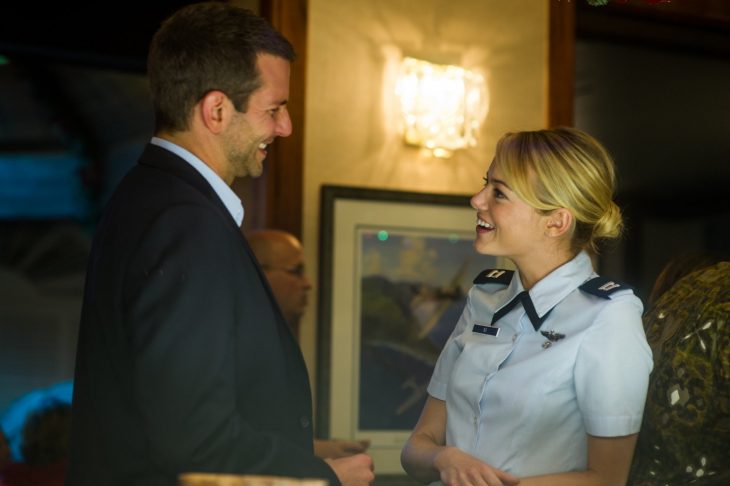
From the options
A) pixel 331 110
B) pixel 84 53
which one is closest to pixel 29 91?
pixel 84 53

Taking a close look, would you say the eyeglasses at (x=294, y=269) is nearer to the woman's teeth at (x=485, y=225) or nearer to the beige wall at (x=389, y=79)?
the beige wall at (x=389, y=79)

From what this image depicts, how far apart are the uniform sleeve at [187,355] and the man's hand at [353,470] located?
5.4 inches

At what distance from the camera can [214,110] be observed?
1.83 metres

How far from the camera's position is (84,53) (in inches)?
160

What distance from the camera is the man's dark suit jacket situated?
1605mm

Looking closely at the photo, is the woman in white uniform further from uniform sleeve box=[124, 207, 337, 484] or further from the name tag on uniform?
uniform sleeve box=[124, 207, 337, 484]

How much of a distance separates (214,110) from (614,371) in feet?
2.66

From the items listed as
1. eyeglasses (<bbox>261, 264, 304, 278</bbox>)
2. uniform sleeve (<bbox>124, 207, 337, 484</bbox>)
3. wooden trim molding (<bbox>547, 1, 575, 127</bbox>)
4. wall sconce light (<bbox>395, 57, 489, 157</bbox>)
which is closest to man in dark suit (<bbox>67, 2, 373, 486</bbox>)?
uniform sleeve (<bbox>124, 207, 337, 484</bbox>)

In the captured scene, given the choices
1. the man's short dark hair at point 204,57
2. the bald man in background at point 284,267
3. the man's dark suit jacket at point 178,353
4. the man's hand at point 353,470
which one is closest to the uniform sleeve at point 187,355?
the man's dark suit jacket at point 178,353

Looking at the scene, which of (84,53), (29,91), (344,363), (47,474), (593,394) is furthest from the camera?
→ (29,91)

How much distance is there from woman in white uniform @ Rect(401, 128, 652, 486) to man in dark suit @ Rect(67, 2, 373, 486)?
0.29 m

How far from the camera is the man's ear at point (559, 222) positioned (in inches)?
79.5

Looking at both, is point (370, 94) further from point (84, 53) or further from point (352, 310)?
point (84, 53)

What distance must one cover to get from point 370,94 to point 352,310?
756mm
